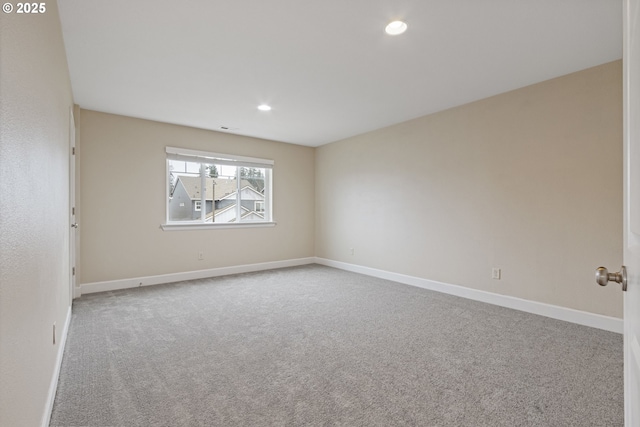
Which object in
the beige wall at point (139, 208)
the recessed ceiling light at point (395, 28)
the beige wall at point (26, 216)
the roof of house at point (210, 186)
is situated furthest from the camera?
the roof of house at point (210, 186)

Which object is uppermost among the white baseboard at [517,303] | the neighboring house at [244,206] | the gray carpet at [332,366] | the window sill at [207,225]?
the neighboring house at [244,206]

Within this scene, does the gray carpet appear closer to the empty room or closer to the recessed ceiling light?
the empty room

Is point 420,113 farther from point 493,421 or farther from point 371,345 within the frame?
point 493,421

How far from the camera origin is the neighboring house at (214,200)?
484 centimetres

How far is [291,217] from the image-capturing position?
5996 millimetres

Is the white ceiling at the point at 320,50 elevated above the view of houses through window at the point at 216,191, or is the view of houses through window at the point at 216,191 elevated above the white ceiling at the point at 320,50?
the white ceiling at the point at 320,50

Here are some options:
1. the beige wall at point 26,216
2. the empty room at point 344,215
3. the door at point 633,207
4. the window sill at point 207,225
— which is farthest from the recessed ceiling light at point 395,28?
the window sill at point 207,225

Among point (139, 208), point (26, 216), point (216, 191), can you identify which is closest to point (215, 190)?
point (216, 191)

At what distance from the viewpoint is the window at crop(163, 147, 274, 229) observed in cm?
479

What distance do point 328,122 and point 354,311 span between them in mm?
2688

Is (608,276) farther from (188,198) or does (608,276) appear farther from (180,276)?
(188,198)

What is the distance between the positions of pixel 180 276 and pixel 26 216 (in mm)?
3788

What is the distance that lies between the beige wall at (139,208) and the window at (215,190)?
132 millimetres

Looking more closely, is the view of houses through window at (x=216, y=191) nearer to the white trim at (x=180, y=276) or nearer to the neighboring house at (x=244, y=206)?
the neighboring house at (x=244, y=206)
